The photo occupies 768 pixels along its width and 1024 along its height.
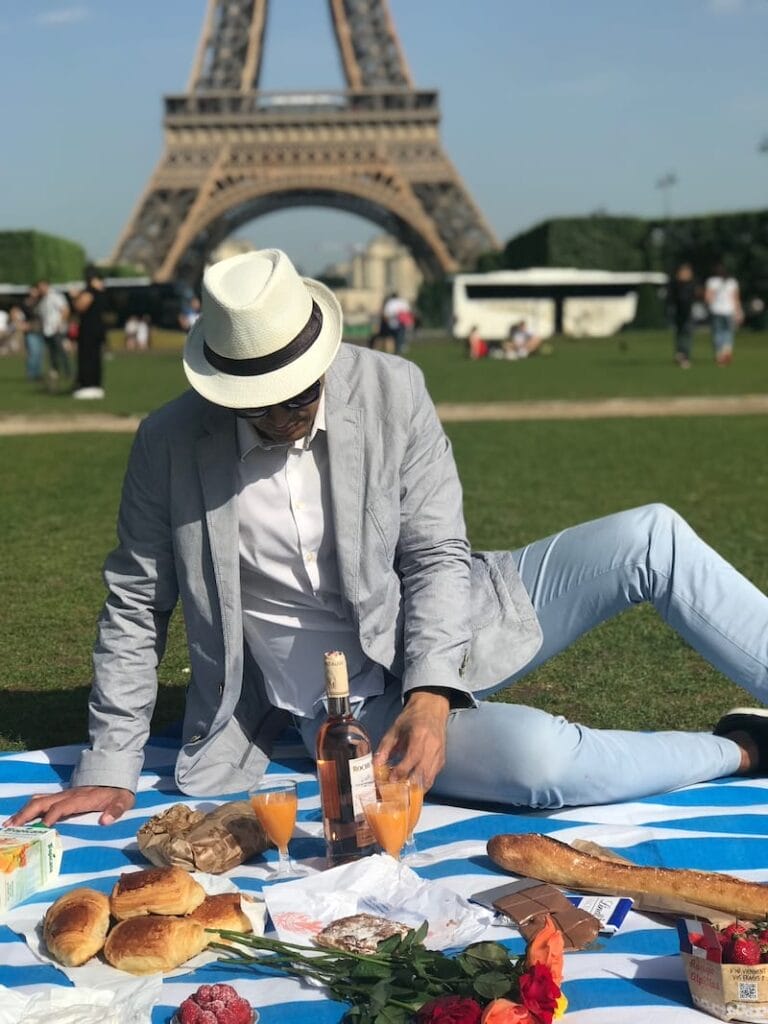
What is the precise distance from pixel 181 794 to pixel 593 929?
4.01 ft

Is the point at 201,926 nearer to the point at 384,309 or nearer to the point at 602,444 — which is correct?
the point at 602,444

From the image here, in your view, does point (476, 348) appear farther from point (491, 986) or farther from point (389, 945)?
point (491, 986)

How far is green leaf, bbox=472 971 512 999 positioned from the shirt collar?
1351 millimetres

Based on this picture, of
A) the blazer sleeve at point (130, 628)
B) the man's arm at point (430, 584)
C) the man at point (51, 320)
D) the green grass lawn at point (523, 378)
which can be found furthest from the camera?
the man at point (51, 320)

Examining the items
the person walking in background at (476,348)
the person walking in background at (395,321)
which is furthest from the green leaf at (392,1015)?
the person walking in background at (476,348)

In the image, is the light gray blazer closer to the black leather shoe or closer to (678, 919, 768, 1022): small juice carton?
the black leather shoe

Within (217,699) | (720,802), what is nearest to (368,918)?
(217,699)

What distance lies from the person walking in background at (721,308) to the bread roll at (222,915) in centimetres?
2144

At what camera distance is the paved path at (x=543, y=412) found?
48.0ft

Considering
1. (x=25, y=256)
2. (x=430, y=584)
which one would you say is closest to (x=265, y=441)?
(x=430, y=584)

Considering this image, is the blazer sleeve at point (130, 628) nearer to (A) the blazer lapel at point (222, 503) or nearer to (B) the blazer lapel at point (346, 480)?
(A) the blazer lapel at point (222, 503)

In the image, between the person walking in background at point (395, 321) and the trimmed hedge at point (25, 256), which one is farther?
the trimmed hedge at point (25, 256)

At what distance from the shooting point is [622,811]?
10.7ft

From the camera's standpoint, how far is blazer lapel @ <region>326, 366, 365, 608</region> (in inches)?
122
